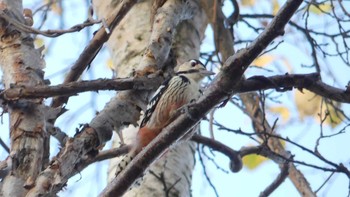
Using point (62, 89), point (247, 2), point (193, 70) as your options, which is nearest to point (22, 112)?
point (62, 89)

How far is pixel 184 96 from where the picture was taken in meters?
2.74

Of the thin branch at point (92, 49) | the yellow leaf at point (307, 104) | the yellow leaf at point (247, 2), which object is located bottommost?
the thin branch at point (92, 49)

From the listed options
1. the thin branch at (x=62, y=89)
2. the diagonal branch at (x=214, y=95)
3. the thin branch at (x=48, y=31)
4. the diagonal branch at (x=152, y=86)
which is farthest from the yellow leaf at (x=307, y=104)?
the diagonal branch at (x=214, y=95)

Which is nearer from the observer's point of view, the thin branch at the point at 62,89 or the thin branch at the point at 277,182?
the thin branch at the point at 62,89

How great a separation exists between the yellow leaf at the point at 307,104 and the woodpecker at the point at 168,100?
1.85 metres

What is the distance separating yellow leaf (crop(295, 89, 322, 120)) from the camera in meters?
4.66

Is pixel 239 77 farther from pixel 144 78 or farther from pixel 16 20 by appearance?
pixel 16 20

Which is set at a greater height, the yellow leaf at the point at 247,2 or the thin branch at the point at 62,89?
the yellow leaf at the point at 247,2

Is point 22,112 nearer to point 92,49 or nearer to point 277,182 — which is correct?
point 92,49

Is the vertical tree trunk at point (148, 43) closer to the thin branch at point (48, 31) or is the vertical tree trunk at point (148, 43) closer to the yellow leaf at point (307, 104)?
the thin branch at point (48, 31)

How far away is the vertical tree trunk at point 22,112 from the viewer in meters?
1.90

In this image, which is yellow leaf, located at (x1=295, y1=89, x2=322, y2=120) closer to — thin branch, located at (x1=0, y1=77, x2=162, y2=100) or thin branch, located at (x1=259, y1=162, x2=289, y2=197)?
thin branch, located at (x1=259, y1=162, x2=289, y2=197)

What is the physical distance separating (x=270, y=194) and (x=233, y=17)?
4.13ft

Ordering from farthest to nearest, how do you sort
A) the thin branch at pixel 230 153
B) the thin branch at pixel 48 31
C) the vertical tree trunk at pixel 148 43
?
1. the thin branch at pixel 230 153
2. the vertical tree trunk at pixel 148 43
3. the thin branch at pixel 48 31
